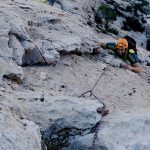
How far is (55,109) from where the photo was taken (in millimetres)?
8078

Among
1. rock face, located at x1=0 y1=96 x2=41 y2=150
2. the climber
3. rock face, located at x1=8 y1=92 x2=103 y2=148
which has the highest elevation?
rock face, located at x1=0 y1=96 x2=41 y2=150

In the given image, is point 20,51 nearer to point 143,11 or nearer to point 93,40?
point 93,40

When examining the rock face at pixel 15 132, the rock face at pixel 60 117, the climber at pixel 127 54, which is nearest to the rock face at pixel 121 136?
the rock face at pixel 60 117

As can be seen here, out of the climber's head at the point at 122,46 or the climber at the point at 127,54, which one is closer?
the climber's head at the point at 122,46

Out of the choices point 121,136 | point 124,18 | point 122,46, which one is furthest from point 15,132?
point 124,18

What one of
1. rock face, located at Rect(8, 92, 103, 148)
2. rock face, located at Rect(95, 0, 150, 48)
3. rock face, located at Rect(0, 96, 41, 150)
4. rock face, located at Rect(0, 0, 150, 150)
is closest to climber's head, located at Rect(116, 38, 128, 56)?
rock face, located at Rect(0, 0, 150, 150)

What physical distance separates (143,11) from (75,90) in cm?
1364

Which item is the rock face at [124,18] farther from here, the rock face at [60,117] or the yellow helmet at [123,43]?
the rock face at [60,117]

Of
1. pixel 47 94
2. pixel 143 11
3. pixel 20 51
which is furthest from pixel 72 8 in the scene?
pixel 47 94

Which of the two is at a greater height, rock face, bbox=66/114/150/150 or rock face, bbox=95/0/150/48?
rock face, bbox=66/114/150/150

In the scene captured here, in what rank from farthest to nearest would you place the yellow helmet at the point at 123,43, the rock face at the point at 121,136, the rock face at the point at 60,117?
the yellow helmet at the point at 123,43, the rock face at the point at 60,117, the rock face at the point at 121,136

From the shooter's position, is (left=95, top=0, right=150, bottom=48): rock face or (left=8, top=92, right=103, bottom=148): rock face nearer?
(left=8, top=92, right=103, bottom=148): rock face

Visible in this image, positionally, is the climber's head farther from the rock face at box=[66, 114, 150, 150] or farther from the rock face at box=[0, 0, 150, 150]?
the rock face at box=[66, 114, 150, 150]

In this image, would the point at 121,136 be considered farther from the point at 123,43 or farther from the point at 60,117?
the point at 123,43
